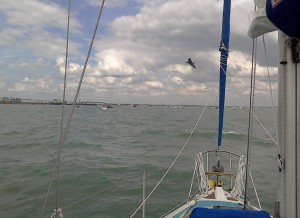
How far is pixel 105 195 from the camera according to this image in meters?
13.3

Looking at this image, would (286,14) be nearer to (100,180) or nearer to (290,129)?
(290,129)

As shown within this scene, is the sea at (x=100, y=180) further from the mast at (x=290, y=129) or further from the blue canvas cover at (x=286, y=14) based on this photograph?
the blue canvas cover at (x=286, y=14)

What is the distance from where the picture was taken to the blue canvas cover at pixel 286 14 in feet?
6.88

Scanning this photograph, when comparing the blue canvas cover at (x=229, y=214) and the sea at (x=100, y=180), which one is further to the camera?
the sea at (x=100, y=180)

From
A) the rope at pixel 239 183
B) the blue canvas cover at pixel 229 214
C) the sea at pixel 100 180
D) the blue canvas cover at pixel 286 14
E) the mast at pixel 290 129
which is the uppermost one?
the blue canvas cover at pixel 286 14

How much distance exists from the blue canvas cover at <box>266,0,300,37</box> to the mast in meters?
0.34

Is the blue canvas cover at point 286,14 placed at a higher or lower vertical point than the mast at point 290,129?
higher

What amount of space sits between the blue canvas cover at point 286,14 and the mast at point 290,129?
0.34 m

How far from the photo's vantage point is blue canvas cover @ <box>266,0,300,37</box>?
210 cm

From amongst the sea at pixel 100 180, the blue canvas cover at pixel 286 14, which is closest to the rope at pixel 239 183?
the sea at pixel 100 180

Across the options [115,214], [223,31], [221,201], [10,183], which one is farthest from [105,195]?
[223,31]

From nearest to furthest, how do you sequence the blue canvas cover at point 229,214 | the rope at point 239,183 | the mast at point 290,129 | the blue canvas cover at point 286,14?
the blue canvas cover at point 286,14
the mast at point 290,129
the blue canvas cover at point 229,214
the rope at point 239,183

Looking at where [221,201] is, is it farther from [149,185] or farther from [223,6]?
[149,185]

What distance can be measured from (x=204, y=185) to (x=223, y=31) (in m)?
4.66
